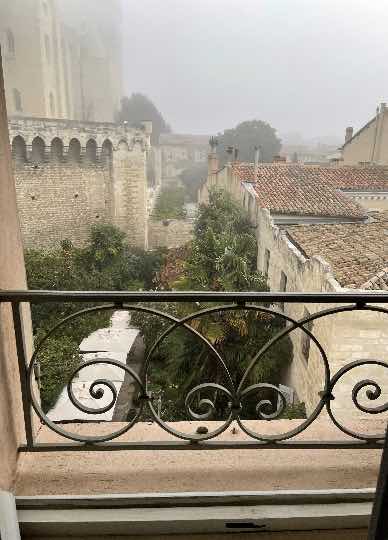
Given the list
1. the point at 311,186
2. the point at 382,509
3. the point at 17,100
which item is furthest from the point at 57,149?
the point at 382,509

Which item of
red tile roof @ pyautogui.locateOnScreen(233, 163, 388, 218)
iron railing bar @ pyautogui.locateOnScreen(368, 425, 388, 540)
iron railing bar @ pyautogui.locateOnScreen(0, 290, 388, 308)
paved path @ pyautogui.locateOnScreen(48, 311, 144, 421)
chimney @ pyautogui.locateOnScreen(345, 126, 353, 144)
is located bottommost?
paved path @ pyautogui.locateOnScreen(48, 311, 144, 421)

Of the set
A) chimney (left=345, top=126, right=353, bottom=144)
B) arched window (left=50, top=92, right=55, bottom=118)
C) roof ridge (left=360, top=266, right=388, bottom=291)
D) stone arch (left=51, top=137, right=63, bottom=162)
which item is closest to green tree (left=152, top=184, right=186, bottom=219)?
stone arch (left=51, top=137, right=63, bottom=162)

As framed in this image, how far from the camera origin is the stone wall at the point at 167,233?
20109mm

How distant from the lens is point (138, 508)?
1.03 meters

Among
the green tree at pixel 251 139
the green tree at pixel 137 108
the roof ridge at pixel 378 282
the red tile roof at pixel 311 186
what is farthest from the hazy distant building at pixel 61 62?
the roof ridge at pixel 378 282

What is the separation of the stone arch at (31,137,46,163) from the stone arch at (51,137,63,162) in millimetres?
420

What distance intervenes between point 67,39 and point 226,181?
20.0m

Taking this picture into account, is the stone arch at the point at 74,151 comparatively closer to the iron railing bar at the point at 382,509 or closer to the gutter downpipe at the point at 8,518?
the gutter downpipe at the point at 8,518

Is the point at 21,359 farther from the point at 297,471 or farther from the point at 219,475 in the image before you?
the point at 297,471

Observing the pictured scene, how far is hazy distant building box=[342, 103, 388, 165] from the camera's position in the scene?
17.5m

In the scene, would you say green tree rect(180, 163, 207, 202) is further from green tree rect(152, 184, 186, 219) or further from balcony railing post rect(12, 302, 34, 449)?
balcony railing post rect(12, 302, 34, 449)

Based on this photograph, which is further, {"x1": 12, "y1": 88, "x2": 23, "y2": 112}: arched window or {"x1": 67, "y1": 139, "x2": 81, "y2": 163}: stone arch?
{"x1": 12, "y1": 88, "x2": 23, "y2": 112}: arched window

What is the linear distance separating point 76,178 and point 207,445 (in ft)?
58.5

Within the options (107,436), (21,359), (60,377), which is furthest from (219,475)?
(60,377)
